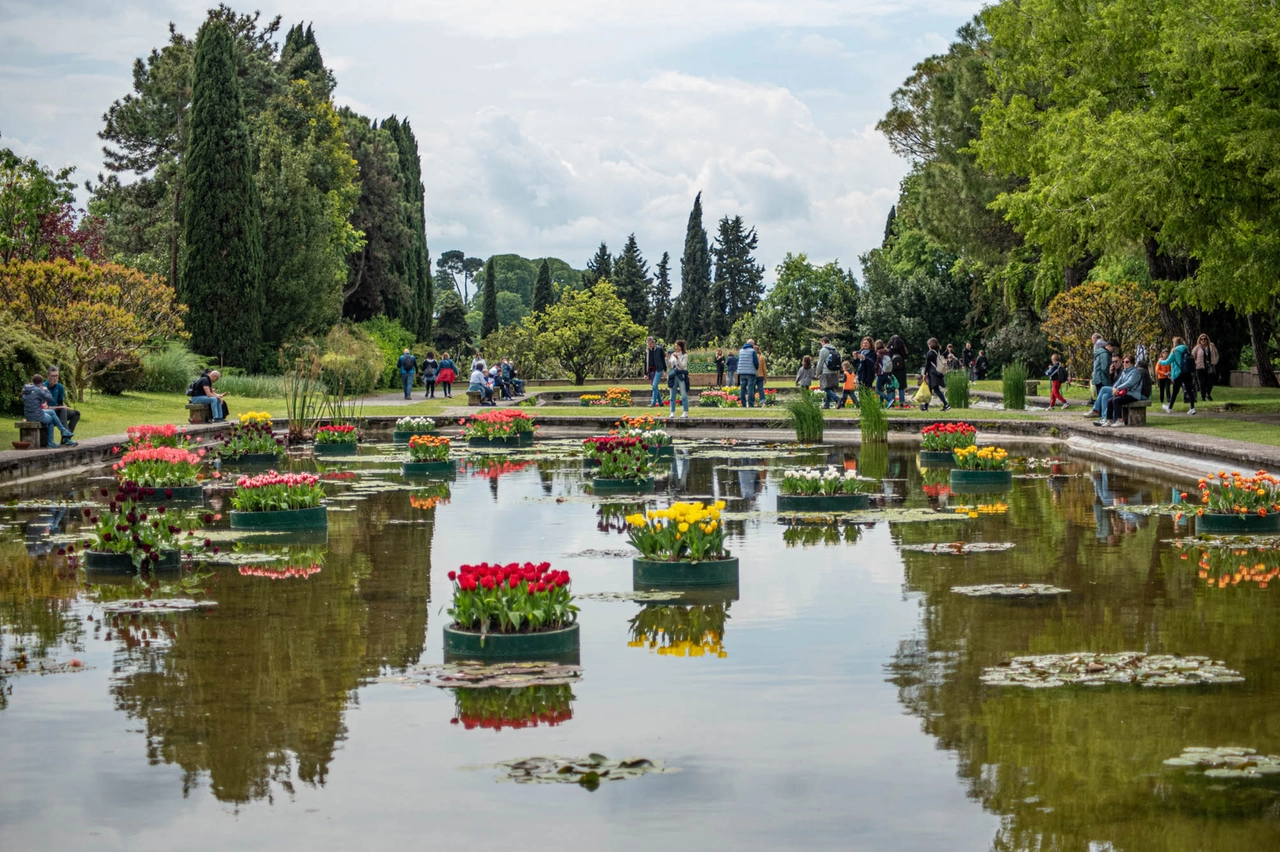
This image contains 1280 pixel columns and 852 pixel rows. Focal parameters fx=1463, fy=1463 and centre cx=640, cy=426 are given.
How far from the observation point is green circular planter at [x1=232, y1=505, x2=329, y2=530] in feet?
40.8

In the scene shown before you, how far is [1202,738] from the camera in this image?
5883 millimetres

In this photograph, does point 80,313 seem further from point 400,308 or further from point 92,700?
point 400,308

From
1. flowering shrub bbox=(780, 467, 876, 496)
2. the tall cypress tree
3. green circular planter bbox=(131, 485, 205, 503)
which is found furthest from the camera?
the tall cypress tree

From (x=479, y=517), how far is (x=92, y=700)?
7.19m

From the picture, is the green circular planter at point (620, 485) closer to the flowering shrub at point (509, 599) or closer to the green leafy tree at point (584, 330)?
the flowering shrub at point (509, 599)

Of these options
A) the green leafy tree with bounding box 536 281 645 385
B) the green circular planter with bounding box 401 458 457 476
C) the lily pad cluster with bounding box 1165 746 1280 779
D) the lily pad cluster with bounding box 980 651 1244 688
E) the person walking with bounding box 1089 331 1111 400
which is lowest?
the lily pad cluster with bounding box 1165 746 1280 779

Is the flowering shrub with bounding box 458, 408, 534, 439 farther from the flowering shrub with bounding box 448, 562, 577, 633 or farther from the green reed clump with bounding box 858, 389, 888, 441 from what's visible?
the flowering shrub with bounding box 448, 562, 577, 633

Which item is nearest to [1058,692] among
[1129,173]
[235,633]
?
[235,633]

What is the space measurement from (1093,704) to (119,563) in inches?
268

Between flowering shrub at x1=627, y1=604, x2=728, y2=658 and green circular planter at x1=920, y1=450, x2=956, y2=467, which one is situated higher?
green circular planter at x1=920, y1=450, x2=956, y2=467

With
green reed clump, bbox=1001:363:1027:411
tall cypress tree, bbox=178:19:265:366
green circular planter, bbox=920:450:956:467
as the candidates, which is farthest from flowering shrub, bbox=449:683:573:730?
tall cypress tree, bbox=178:19:265:366

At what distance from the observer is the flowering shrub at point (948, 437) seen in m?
18.3

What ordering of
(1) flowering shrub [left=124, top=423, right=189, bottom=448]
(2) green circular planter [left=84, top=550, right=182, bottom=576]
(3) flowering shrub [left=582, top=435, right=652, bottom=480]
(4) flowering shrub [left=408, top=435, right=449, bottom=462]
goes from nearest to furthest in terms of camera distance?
(2) green circular planter [left=84, top=550, right=182, bottom=576] < (3) flowering shrub [left=582, top=435, right=652, bottom=480] < (1) flowering shrub [left=124, top=423, right=189, bottom=448] < (4) flowering shrub [left=408, top=435, right=449, bottom=462]

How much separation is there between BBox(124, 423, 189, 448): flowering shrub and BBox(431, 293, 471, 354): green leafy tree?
56.0 metres
